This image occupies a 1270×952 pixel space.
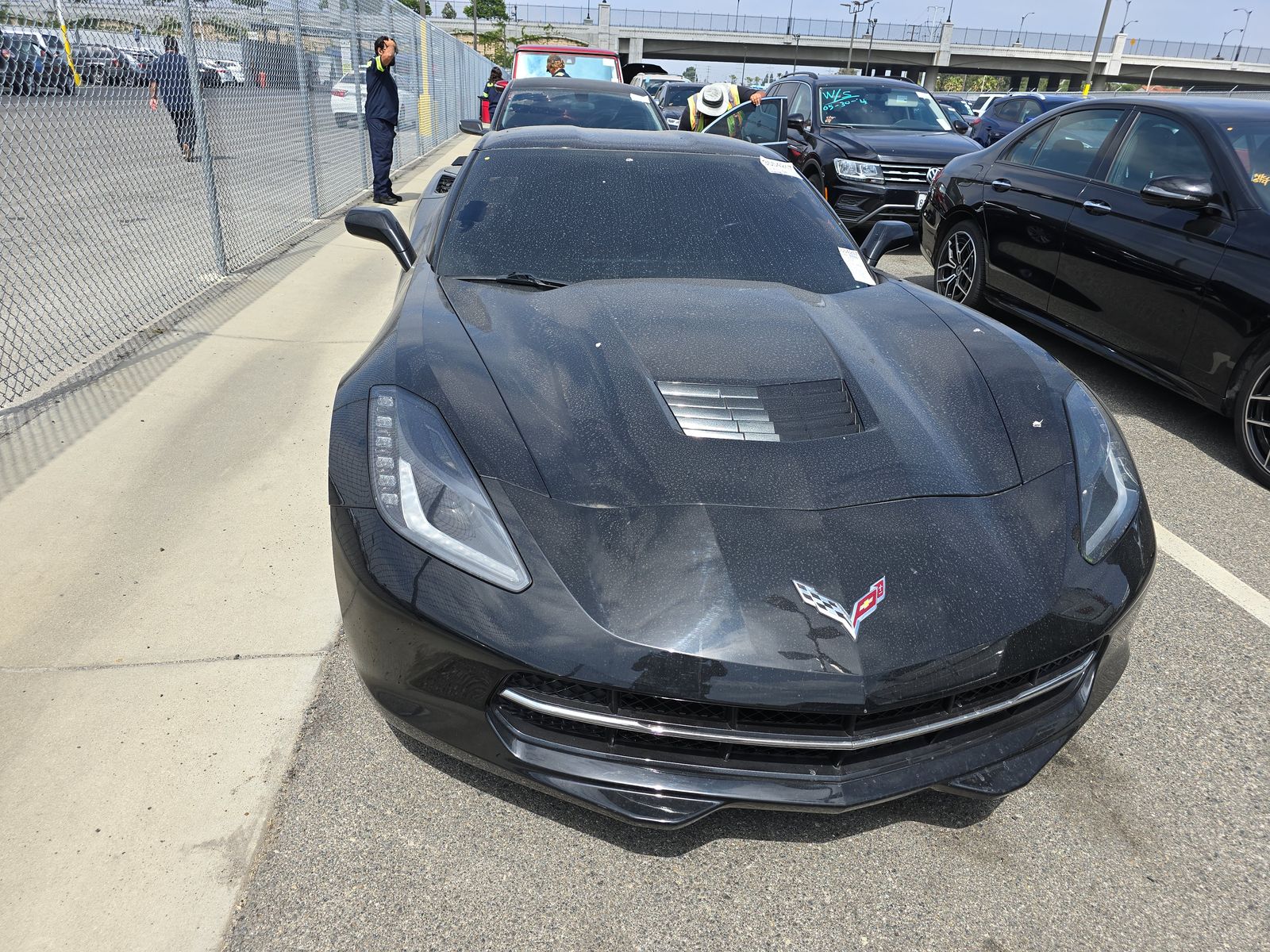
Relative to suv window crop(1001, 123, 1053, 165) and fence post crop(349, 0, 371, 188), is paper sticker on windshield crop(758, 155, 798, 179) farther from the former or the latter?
fence post crop(349, 0, 371, 188)

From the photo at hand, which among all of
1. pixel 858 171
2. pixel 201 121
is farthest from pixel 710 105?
pixel 201 121

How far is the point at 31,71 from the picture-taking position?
13.9 feet

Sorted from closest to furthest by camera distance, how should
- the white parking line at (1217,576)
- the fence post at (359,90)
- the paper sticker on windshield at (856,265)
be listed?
1. the white parking line at (1217,576)
2. the paper sticker on windshield at (856,265)
3. the fence post at (359,90)

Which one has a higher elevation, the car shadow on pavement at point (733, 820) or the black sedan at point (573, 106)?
the black sedan at point (573, 106)

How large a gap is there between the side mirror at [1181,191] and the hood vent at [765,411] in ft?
9.32

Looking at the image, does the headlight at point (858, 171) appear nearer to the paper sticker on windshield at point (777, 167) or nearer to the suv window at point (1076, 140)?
the suv window at point (1076, 140)

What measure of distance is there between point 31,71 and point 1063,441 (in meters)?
4.91

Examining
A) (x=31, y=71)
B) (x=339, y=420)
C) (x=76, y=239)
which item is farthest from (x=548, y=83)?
(x=339, y=420)

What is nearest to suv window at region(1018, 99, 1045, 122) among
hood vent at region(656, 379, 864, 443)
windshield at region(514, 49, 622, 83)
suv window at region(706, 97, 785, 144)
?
suv window at region(706, 97, 785, 144)

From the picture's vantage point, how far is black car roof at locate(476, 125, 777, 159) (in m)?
3.52

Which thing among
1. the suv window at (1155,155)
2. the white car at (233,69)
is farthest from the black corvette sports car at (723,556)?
the white car at (233,69)

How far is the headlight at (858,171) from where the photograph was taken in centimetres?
821

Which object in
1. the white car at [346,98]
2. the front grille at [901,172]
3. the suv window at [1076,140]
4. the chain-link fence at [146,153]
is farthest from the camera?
the white car at [346,98]

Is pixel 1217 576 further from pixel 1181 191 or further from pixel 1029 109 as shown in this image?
pixel 1029 109
